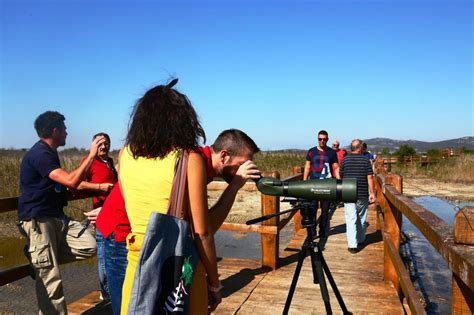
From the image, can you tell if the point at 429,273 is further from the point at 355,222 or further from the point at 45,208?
the point at 45,208

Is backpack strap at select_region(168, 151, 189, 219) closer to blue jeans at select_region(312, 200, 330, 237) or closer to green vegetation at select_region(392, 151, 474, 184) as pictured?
blue jeans at select_region(312, 200, 330, 237)

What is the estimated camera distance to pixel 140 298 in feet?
5.72

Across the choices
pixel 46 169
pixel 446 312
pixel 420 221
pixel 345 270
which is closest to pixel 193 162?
pixel 420 221

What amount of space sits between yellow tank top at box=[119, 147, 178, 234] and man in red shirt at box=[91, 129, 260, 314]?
0.80 ft

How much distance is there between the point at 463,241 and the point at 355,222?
4694mm

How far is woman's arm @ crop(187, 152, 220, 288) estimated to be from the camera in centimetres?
180

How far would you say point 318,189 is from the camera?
2.35m

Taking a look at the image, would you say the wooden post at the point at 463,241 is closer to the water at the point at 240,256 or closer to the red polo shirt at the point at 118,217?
the red polo shirt at the point at 118,217

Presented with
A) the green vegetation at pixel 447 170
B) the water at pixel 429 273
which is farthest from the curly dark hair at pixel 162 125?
the green vegetation at pixel 447 170

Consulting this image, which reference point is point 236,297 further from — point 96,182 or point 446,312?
point 446,312

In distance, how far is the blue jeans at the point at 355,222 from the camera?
616 cm

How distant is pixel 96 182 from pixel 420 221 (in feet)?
9.45

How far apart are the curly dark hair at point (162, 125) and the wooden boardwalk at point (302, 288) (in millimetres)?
2338

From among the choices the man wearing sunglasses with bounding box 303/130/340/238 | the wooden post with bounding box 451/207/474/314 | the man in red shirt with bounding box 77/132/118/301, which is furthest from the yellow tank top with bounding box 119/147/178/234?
the man wearing sunglasses with bounding box 303/130/340/238
